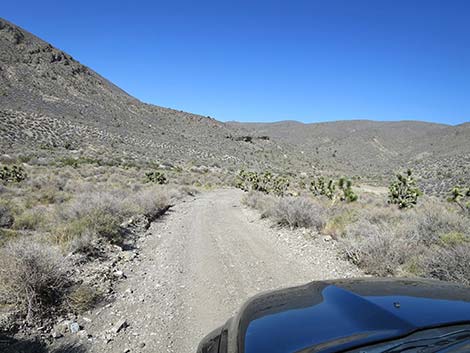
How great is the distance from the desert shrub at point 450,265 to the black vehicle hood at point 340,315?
3000mm

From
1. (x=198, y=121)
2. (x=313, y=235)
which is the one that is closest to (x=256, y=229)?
(x=313, y=235)

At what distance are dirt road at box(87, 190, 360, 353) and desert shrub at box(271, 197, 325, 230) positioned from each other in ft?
1.66

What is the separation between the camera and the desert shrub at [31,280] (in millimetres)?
4461

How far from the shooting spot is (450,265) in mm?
5516

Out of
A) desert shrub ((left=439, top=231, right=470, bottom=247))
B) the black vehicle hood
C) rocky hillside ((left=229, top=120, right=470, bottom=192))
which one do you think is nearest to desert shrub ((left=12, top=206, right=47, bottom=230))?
the black vehicle hood

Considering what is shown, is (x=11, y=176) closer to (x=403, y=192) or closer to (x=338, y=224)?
(x=338, y=224)

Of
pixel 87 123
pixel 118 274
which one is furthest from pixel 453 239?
pixel 87 123

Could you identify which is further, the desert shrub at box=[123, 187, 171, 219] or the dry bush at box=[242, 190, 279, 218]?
the dry bush at box=[242, 190, 279, 218]

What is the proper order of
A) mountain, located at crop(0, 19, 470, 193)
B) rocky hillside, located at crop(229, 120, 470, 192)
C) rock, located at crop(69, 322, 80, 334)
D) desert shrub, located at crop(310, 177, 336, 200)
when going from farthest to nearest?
1. rocky hillside, located at crop(229, 120, 470, 192)
2. mountain, located at crop(0, 19, 470, 193)
3. desert shrub, located at crop(310, 177, 336, 200)
4. rock, located at crop(69, 322, 80, 334)

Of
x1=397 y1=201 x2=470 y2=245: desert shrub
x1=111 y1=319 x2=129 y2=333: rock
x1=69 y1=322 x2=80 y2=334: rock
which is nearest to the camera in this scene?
x1=69 y1=322 x2=80 y2=334: rock

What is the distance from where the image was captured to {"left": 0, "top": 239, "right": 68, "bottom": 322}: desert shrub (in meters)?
4.46

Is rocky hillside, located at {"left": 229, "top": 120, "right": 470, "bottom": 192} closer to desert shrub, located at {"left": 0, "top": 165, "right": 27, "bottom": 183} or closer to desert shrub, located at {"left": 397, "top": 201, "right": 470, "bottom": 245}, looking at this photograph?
desert shrub, located at {"left": 397, "top": 201, "right": 470, "bottom": 245}

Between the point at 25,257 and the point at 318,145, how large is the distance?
3678 inches

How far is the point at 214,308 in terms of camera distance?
5.08 m
